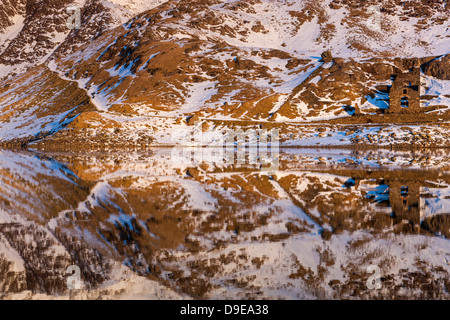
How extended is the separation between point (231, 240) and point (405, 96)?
303ft

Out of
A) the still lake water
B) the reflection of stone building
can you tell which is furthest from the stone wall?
the still lake water

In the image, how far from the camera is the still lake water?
320 inches

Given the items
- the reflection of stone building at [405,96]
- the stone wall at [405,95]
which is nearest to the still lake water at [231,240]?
the stone wall at [405,95]

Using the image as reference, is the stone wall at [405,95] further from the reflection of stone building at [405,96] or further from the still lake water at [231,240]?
the still lake water at [231,240]

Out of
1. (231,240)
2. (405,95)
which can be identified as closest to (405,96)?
(405,95)

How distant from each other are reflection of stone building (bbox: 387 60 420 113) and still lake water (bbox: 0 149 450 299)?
249 ft

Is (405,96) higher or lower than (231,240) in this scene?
lower

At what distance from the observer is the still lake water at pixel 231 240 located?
8117mm

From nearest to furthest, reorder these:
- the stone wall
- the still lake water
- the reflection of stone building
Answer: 1. the still lake water
2. the stone wall
3. the reflection of stone building

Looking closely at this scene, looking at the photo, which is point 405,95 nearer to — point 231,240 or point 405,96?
point 405,96

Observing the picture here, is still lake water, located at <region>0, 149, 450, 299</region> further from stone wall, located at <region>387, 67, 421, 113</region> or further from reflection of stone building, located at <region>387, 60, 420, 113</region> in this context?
reflection of stone building, located at <region>387, 60, 420, 113</region>

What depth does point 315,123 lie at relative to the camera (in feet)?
282

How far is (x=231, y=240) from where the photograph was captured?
11.2 metres

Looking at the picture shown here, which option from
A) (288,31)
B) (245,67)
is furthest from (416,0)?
(245,67)
